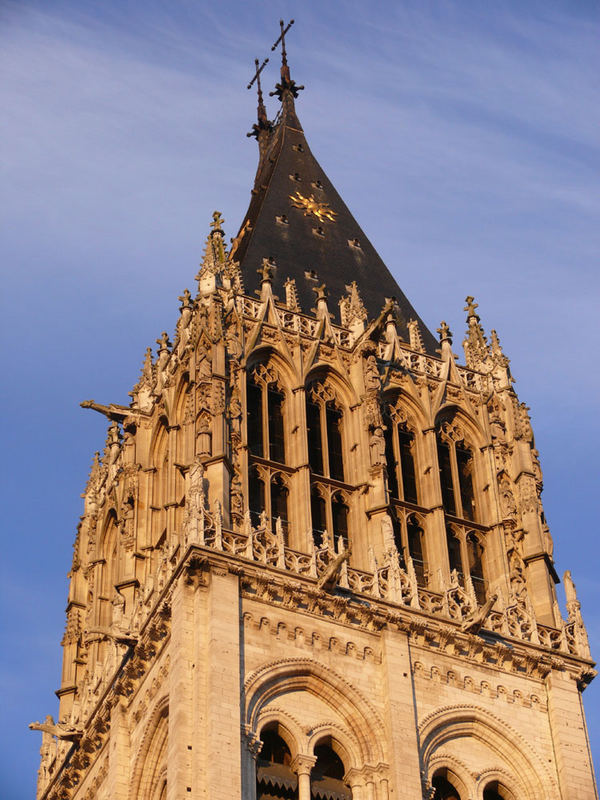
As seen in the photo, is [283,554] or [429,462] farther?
[429,462]

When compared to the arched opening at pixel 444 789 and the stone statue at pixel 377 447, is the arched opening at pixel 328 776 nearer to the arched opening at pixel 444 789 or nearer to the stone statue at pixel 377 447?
the arched opening at pixel 444 789

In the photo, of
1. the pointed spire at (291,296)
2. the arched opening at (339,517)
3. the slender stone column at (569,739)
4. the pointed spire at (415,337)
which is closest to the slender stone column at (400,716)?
the slender stone column at (569,739)

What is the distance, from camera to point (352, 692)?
42.1 meters

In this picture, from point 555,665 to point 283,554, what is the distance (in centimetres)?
706

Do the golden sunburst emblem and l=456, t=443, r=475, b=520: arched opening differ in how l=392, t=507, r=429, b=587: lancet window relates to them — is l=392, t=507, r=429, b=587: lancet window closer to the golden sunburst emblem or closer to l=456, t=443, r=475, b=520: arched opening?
l=456, t=443, r=475, b=520: arched opening

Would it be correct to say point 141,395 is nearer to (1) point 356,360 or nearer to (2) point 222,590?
(1) point 356,360

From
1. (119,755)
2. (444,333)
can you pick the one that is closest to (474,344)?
(444,333)

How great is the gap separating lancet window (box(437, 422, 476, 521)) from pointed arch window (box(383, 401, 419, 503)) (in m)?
0.81

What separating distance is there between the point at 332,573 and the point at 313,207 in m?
18.9

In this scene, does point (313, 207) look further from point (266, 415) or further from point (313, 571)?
point (313, 571)

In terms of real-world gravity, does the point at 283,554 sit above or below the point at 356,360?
below

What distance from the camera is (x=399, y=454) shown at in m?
49.4

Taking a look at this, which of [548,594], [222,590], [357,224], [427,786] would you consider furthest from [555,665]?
[357,224]

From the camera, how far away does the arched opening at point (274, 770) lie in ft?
132
